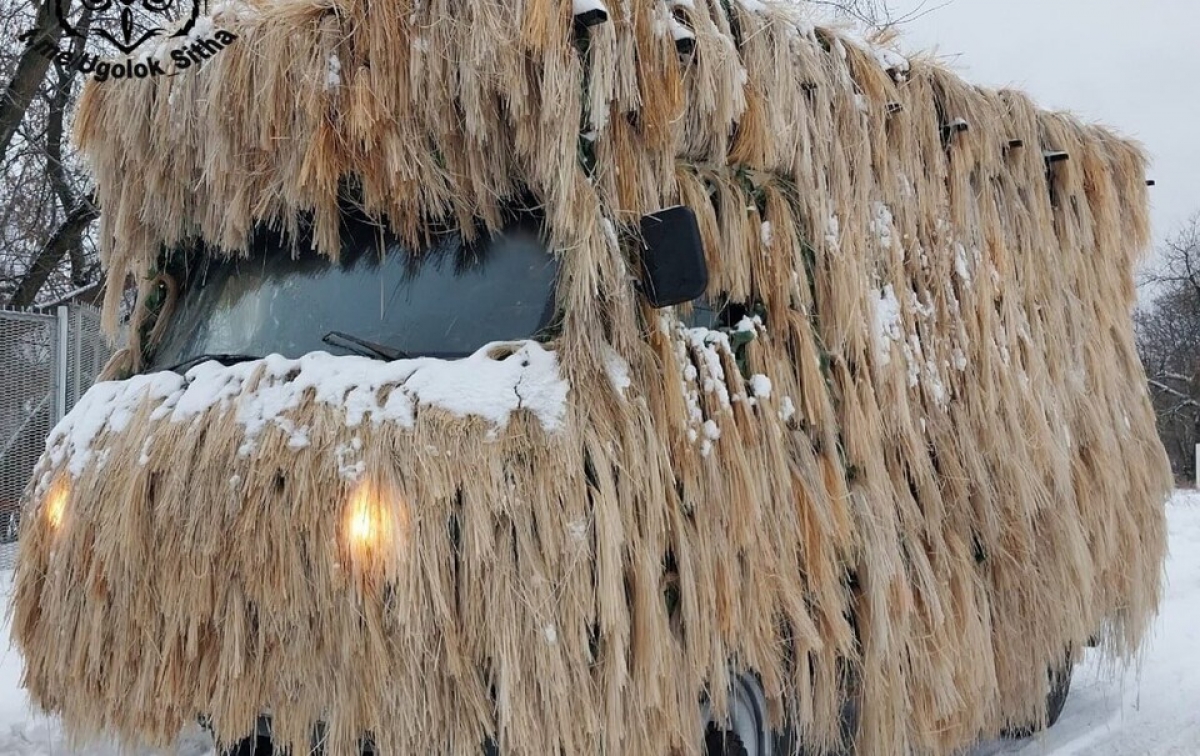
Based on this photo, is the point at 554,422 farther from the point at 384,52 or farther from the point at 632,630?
the point at 384,52

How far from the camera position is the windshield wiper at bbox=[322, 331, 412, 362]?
9.52 feet

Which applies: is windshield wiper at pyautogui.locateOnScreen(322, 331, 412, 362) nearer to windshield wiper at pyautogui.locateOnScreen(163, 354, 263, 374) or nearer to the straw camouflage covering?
the straw camouflage covering

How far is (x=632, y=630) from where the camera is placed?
280 centimetres

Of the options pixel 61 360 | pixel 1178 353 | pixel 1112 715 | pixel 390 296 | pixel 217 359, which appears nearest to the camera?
pixel 390 296

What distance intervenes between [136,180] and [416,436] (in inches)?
68.5

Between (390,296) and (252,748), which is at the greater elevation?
(390,296)

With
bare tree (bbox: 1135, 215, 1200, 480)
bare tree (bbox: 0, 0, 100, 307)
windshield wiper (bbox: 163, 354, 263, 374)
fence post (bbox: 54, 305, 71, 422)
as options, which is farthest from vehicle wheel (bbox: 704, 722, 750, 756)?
bare tree (bbox: 1135, 215, 1200, 480)

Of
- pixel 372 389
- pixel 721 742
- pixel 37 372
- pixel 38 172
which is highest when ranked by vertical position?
pixel 38 172

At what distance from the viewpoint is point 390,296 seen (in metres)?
3.10

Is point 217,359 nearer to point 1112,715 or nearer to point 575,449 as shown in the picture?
point 575,449

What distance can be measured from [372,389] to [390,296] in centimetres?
45

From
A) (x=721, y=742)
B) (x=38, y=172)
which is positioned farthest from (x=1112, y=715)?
(x=38, y=172)

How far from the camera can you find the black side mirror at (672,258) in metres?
2.87

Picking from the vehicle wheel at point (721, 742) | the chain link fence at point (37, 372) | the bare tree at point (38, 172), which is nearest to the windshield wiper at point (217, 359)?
the vehicle wheel at point (721, 742)
